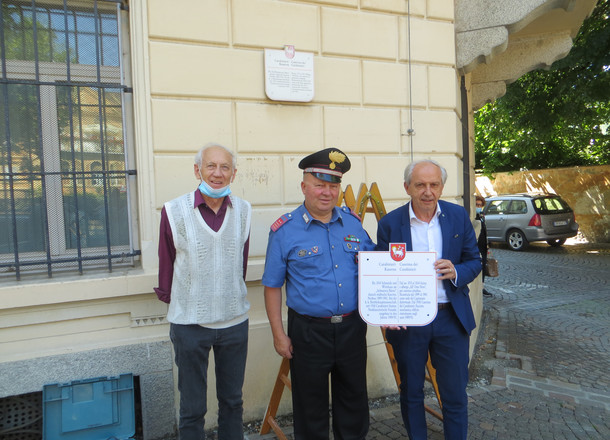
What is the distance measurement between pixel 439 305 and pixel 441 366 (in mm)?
389

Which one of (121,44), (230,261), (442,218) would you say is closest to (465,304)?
(442,218)

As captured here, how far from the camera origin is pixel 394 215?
110 inches

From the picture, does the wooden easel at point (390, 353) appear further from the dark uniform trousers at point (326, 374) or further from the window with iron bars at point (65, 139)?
the window with iron bars at point (65, 139)

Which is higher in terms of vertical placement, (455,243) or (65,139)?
(65,139)

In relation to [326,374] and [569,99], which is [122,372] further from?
[569,99]

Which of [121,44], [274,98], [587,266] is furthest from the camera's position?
[587,266]

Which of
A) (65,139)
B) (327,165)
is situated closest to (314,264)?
(327,165)

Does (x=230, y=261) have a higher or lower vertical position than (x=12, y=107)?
lower

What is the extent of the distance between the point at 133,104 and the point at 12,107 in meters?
0.78

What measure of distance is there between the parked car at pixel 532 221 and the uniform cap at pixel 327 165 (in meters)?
11.7

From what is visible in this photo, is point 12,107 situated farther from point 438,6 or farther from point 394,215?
point 438,6

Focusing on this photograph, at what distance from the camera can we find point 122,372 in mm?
3137

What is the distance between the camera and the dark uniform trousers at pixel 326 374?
8.26 ft

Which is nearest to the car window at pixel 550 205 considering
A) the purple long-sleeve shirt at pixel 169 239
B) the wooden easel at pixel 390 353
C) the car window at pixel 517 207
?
the car window at pixel 517 207
